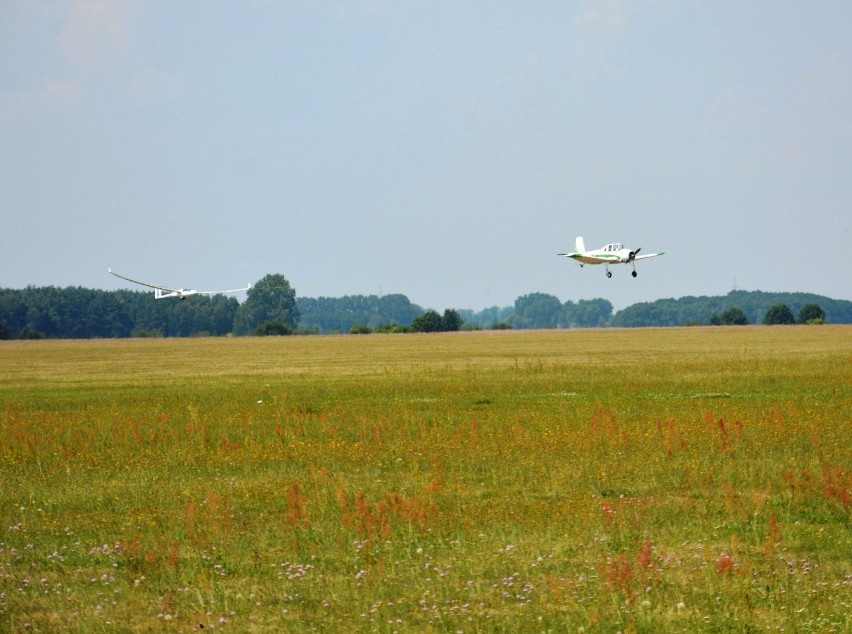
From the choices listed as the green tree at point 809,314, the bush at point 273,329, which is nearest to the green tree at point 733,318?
the green tree at point 809,314

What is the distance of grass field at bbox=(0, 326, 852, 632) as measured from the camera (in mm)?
11703

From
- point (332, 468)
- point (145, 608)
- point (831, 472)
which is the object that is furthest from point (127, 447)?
point (831, 472)

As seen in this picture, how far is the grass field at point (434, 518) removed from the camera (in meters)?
11.7

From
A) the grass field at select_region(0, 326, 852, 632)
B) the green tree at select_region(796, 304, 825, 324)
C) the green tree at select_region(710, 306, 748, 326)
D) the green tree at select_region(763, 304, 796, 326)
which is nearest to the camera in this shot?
the grass field at select_region(0, 326, 852, 632)

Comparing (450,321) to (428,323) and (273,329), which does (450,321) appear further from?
(273,329)

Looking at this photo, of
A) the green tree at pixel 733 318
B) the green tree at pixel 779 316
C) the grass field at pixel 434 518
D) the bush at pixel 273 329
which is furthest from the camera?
the bush at pixel 273 329

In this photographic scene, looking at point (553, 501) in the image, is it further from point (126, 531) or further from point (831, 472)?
point (126, 531)

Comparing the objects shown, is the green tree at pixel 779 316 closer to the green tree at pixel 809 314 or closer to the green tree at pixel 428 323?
the green tree at pixel 809 314

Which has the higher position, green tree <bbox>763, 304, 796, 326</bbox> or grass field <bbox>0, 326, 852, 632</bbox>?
green tree <bbox>763, 304, 796, 326</bbox>

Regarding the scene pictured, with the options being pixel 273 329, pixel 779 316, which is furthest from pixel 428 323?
pixel 779 316

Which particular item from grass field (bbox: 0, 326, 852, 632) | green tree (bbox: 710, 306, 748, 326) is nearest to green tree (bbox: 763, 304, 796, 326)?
green tree (bbox: 710, 306, 748, 326)

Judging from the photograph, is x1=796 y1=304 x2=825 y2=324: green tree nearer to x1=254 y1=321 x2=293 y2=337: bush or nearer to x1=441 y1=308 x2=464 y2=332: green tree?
x1=441 y1=308 x2=464 y2=332: green tree

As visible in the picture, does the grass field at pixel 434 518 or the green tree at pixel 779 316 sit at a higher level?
the green tree at pixel 779 316

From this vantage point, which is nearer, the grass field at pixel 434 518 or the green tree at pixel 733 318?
the grass field at pixel 434 518
